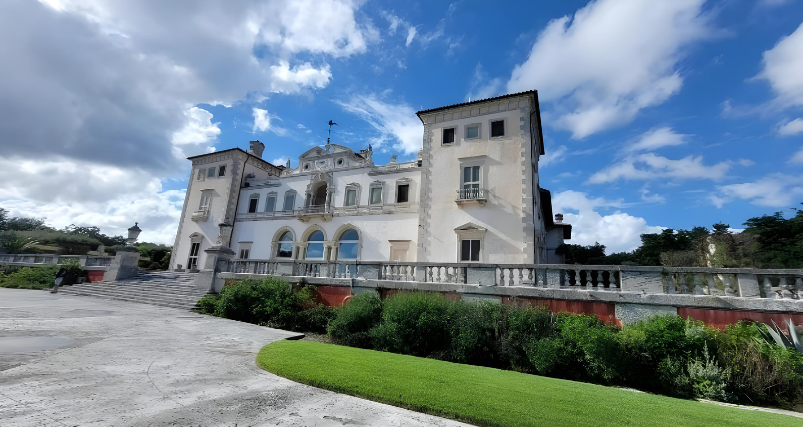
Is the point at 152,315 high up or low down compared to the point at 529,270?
down

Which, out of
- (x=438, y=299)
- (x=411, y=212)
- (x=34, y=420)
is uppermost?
(x=411, y=212)

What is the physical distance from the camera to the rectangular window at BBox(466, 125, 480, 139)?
63.9 feet

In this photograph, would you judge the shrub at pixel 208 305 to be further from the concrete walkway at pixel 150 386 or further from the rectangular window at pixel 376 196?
the rectangular window at pixel 376 196

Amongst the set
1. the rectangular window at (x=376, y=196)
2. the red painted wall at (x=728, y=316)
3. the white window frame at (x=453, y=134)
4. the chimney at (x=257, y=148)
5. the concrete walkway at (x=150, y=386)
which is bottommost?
the concrete walkway at (x=150, y=386)

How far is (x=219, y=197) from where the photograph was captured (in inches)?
1109

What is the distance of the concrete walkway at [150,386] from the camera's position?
12.9ft

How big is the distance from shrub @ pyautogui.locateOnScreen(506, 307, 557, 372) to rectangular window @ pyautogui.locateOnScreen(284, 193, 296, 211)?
20767mm

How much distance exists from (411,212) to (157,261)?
24530mm

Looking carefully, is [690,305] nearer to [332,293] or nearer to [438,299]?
A: [438,299]

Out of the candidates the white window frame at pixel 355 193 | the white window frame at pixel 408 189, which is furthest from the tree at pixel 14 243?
the white window frame at pixel 408 189

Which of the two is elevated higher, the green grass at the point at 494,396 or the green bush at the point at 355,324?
the green bush at the point at 355,324

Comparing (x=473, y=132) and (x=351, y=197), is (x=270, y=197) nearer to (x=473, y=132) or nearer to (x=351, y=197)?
(x=351, y=197)

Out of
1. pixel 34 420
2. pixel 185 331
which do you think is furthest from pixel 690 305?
pixel 185 331

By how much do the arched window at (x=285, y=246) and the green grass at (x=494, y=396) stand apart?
19.4 m
